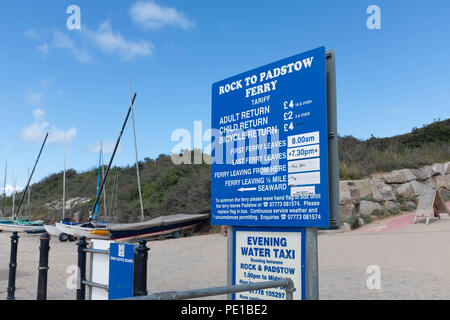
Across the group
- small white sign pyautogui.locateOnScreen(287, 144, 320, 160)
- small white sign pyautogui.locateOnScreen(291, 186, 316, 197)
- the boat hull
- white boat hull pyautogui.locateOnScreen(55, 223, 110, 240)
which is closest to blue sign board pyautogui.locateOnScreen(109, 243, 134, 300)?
small white sign pyautogui.locateOnScreen(291, 186, 316, 197)

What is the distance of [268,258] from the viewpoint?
434 cm

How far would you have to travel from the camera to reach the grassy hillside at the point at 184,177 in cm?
2279

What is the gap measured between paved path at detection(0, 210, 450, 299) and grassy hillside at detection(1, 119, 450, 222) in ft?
20.2

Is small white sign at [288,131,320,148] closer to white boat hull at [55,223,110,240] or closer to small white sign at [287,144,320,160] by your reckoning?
small white sign at [287,144,320,160]

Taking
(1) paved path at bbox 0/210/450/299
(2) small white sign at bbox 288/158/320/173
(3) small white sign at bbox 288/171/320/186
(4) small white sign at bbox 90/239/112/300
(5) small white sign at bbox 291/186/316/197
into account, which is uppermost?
(2) small white sign at bbox 288/158/320/173

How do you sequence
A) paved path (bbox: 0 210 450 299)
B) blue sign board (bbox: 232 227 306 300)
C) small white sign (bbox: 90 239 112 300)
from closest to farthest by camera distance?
blue sign board (bbox: 232 227 306 300)
small white sign (bbox: 90 239 112 300)
paved path (bbox: 0 210 450 299)

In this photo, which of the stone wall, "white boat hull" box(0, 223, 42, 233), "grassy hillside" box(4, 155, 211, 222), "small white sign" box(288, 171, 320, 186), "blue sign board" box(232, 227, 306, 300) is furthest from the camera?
"white boat hull" box(0, 223, 42, 233)

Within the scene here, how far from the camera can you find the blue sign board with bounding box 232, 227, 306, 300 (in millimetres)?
4051

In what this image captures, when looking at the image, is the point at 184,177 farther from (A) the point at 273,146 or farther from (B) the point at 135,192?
(A) the point at 273,146

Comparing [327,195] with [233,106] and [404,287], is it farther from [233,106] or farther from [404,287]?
[404,287]

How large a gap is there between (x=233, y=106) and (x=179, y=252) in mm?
11097

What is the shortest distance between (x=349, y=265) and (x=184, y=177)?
72.4 feet

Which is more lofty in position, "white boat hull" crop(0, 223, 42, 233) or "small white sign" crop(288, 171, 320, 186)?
"small white sign" crop(288, 171, 320, 186)
